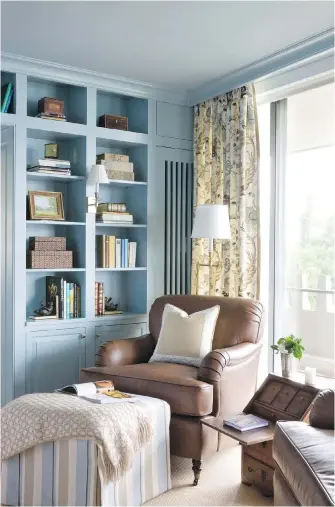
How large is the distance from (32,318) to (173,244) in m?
1.40

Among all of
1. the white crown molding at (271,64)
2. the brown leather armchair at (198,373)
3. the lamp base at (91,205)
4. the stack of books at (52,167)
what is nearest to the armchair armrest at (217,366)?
the brown leather armchair at (198,373)

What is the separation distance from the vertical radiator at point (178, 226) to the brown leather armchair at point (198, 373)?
0.67 m

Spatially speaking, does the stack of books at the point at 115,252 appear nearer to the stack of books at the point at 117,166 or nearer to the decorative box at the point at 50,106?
the stack of books at the point at 117,166

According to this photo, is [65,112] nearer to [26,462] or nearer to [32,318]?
[32,318]

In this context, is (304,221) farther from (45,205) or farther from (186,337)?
(45,205)

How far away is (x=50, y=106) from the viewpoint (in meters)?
4.29

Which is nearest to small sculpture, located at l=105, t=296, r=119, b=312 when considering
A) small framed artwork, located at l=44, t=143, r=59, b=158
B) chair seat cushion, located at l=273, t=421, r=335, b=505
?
small framed artwork, located at l=44, t=143, r=59, b=158

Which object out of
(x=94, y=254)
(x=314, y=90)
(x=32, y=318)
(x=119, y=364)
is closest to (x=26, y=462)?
(x=119, y=364)

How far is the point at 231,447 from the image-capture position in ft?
11.9

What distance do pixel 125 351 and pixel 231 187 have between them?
1.56m

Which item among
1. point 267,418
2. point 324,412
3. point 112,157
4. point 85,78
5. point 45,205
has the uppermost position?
point 85,78

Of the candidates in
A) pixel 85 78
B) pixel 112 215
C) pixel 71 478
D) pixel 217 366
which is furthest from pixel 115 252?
pixel 71 478

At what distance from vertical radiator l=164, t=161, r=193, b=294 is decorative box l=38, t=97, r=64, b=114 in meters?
1.07

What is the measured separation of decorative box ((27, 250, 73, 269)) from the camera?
4.27m
